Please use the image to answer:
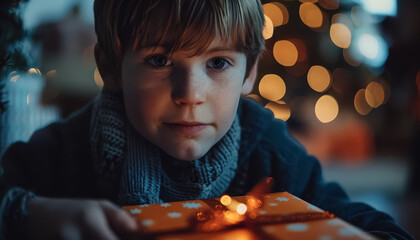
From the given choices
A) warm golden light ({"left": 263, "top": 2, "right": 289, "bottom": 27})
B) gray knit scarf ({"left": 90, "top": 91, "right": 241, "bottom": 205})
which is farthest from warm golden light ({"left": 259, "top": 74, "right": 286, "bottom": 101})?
gray knit scarf ({"left": 90, "top": 91, "right": 241, "bottom": 205})

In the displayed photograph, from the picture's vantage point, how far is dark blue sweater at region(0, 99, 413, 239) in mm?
580

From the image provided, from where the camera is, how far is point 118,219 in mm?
354

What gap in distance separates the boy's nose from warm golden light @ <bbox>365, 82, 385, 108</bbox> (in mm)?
1675

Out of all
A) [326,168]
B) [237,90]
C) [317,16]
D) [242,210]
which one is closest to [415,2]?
[317,16]

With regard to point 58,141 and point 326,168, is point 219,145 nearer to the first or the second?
point 58,141

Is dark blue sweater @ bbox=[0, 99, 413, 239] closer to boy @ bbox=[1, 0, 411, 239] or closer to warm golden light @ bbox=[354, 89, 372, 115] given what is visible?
boy @ bbox=[1, 0, 411, 239]

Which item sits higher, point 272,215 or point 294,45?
point 294,45

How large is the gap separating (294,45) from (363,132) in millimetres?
903

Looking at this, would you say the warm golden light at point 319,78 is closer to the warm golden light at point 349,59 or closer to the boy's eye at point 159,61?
A: the warm golden light at point 349,59

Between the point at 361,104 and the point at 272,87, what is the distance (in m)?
0.73

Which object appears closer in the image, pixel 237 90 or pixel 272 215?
pixel 272 215

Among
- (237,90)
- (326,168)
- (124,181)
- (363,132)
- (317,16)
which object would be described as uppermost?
(317,16)

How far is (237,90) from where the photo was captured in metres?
0.52

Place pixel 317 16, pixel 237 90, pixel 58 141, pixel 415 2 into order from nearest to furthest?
1. pixel 237 90
2. pixel 58 141
3. pixel 317 16
4. pixel 415 2
